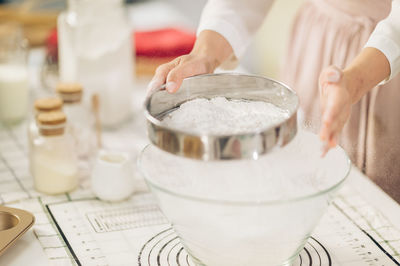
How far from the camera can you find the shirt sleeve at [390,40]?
86cm

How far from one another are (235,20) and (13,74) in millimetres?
661

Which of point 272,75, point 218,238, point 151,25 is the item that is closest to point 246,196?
point 218,238

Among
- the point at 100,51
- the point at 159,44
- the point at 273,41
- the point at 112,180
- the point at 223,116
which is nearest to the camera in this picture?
the point at 223,116

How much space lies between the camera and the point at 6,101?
4.54ft

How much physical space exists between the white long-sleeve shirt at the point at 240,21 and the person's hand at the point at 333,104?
0.53 ft

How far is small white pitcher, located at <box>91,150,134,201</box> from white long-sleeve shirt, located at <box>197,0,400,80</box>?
0.30 meters

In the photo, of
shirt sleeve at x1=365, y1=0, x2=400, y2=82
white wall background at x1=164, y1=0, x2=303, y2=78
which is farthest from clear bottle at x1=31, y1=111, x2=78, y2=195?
white wall background at x1=164, y1=0, x2=303, y2=78

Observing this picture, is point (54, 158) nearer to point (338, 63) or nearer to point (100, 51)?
point (100, 51)

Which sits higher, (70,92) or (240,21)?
(240,21)

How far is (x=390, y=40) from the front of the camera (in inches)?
33.9

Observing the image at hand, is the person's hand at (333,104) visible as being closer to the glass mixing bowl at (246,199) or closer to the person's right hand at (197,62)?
the glass mixing bowl at (246,199)

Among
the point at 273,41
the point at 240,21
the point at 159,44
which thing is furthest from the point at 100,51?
the point at 273,41

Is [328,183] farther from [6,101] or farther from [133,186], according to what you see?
[6,101]

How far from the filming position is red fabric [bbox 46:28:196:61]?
1647 millimetres
